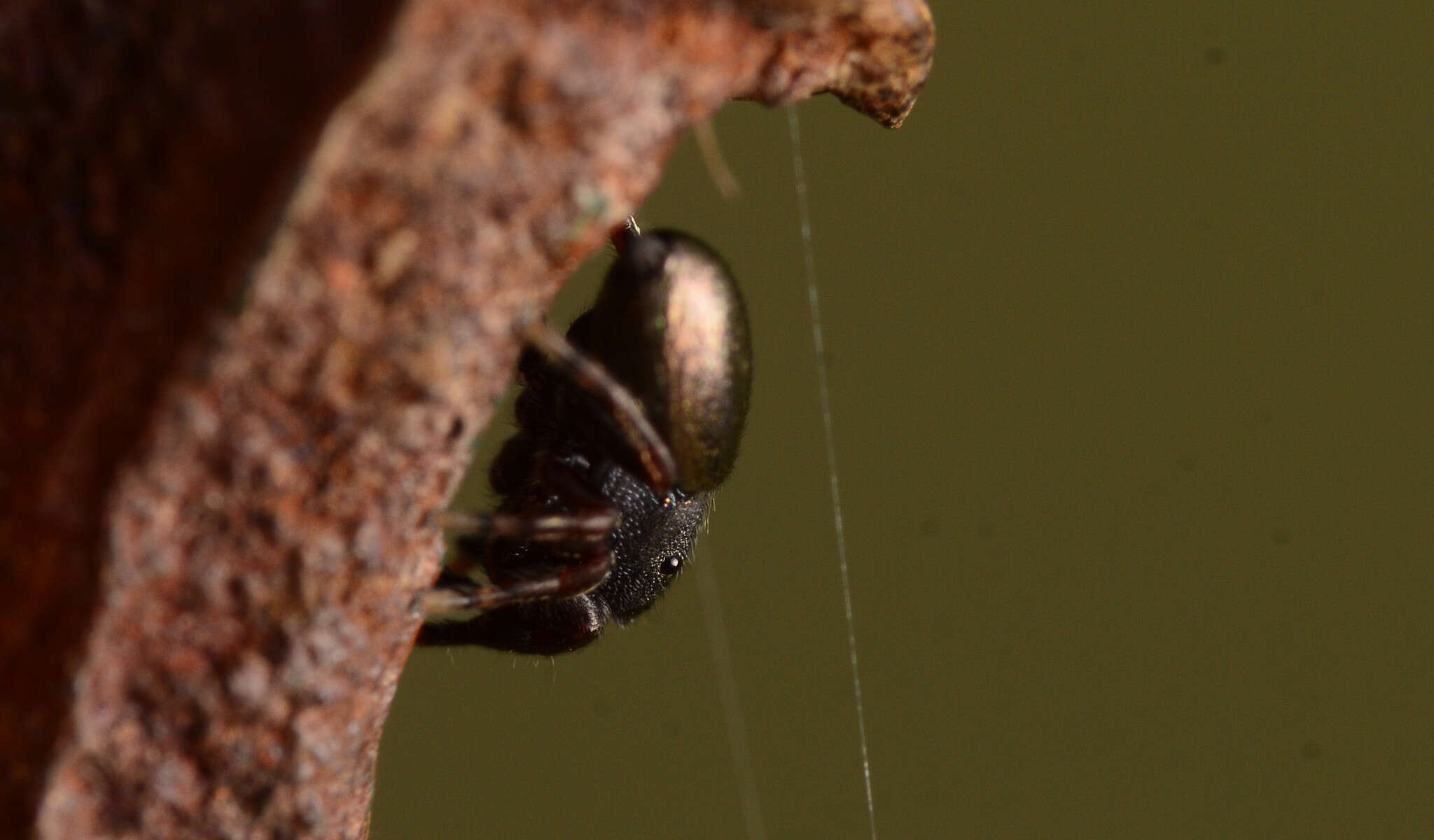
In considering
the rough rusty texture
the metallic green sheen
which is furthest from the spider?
the rough rusty texture

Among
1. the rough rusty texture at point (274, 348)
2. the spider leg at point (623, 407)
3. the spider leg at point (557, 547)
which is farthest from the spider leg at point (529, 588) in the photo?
the rough rusty texture at point (274, 348)

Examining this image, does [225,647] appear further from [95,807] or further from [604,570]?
[604,570]

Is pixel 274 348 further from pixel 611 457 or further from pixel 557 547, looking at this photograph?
pixel 557 547

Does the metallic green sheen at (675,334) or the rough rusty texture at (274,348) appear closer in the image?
the rough rusty texture at (274,348)

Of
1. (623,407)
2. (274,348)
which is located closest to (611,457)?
(623,407)

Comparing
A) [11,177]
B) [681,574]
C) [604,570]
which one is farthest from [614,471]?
[11,177]

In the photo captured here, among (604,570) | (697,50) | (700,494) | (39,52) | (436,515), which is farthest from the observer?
(700,494)

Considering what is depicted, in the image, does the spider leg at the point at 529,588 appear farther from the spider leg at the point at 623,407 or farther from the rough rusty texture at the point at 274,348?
the rough rusty texture at the point at 274,348
